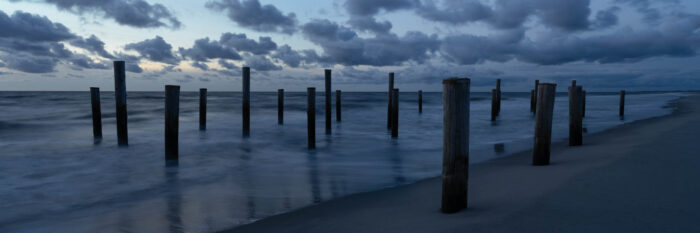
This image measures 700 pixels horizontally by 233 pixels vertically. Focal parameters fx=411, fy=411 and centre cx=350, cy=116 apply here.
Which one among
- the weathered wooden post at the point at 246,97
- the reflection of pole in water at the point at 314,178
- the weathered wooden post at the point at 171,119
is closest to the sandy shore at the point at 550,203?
the reflection of pole in water at the point at 314,178

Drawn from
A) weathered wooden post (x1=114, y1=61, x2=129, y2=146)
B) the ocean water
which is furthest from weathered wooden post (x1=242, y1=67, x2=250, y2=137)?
weathered wooden post (x1=114, y1=61, x2=129, y2=146)

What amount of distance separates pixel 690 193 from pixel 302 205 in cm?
379

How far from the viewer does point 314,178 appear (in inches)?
263

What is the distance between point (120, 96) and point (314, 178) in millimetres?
6157

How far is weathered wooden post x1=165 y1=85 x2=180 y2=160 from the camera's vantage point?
315 inches

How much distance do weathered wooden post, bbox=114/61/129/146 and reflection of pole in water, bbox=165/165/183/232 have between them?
316 cm

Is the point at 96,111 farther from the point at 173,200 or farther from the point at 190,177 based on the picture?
the point at 173,200

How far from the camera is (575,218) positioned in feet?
9.93

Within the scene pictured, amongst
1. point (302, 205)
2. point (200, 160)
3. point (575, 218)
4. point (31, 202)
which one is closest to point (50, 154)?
point (200, 160)

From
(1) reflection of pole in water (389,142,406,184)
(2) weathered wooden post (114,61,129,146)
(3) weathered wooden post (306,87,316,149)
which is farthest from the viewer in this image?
(3) weathered wooden post (306,87,316,149)

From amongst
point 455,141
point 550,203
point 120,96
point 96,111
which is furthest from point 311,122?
point 550,203

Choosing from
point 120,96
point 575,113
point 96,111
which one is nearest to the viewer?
point 575,113

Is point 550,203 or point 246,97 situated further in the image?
point 246,97

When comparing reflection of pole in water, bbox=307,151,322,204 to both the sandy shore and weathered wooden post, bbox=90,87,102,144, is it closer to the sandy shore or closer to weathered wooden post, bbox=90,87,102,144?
the sandy shore
